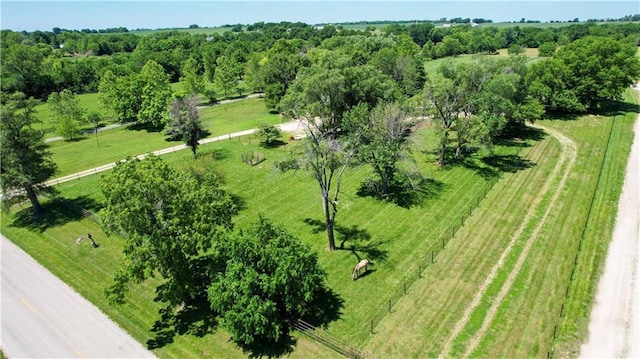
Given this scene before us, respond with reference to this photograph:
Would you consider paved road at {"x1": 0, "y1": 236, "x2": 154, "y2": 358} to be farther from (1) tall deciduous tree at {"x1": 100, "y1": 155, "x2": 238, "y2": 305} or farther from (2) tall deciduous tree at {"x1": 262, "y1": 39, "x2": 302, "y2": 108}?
(2) tall deciduous tree at {"x1": 262, "y1": 39, "x2": 302, "y2": 108}

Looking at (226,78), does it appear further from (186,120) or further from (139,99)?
(186,120)

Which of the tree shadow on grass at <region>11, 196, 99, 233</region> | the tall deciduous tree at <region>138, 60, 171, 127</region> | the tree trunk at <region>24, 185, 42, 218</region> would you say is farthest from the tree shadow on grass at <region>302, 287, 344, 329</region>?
the tall deciduous tree at <region>138, 60, 171, 127</region>

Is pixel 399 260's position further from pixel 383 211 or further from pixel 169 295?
pixel 169 295

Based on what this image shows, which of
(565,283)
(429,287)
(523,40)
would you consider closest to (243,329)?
(429,287)

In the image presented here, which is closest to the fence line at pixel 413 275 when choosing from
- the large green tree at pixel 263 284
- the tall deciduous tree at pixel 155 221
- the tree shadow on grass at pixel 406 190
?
the large green tree at pixel 263 284

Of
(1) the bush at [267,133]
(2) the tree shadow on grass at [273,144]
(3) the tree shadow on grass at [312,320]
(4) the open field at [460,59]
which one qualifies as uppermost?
(4) the open field at [460,59]

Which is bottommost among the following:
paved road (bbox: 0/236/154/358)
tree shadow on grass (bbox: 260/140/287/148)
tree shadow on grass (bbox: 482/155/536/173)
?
paved road (bbox: 0/236/154/358)

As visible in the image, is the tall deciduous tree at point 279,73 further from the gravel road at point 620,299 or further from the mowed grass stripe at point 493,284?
the gravel road at point 620,299
